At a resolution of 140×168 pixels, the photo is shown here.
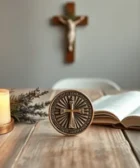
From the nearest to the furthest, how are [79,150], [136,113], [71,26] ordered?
[79,150] → [136,113] → [71,26]

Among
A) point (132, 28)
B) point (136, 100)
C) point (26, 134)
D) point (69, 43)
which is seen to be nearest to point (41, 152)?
point (26, 134)

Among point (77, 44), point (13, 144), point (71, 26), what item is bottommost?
point (13, 144)

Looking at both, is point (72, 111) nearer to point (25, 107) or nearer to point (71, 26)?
point (25, 107)

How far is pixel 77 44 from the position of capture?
9.32 feet

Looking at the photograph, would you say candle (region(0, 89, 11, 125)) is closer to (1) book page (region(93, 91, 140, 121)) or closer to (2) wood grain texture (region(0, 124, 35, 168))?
(2) wood grain texture (region(0, 124, 35, 168))

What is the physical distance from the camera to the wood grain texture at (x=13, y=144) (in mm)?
677

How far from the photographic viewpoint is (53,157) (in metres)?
0.69

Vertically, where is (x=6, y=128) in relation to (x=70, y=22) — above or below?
below

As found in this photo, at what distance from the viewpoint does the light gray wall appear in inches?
110

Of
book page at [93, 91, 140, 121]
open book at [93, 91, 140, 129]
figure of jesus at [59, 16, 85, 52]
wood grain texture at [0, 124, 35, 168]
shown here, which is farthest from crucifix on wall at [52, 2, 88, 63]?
wood grain texture at [0, 124, 35, 168]

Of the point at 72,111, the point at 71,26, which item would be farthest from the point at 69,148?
the point at 71,26

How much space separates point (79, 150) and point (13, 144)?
19 cm

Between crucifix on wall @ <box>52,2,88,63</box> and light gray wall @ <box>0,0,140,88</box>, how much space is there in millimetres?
56

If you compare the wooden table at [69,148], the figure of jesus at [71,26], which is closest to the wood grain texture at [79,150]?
the wooden table at [69,148]
